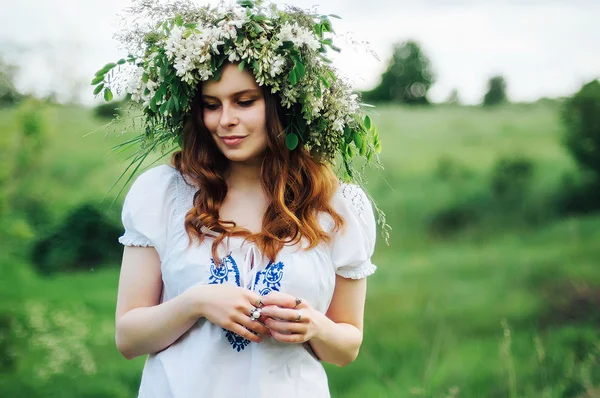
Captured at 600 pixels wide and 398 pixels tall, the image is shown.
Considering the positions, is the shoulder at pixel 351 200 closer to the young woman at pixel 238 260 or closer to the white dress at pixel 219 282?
the young woman at pixel 238 260

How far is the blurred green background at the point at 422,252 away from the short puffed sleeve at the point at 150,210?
3602 millimetres

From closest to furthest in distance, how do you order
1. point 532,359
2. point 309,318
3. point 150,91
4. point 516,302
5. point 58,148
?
point 309,318 → point 150,91 → point 532,359 → point 516,302 → point 58,148

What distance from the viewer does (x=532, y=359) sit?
19.7ft

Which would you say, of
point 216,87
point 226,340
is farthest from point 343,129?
point 226,340

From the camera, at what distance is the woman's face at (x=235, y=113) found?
2059 millimetres

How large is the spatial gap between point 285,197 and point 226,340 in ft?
1.70

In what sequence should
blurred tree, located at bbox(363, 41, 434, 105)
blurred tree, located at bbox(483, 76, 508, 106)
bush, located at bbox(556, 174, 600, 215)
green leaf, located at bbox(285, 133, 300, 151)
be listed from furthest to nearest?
blurred tree, located at bbox(363, 41, 434, 105) < blurred tree, located at bbox(483, 76, 508, 106) < bush, located at bbox(556, 174, 600, 215) < green leaf, located at bbox(285, 133, 300, 151)

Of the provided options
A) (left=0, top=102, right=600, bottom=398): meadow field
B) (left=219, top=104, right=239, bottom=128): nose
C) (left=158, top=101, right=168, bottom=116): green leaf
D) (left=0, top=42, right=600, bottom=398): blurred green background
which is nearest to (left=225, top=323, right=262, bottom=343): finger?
(left=219, top=104, right=239, bottom=128): nose

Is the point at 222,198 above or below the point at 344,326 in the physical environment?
above

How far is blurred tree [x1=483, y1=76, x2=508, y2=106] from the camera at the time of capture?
35.0 ft

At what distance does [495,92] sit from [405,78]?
21.3 feet

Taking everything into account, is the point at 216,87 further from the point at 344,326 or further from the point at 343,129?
the point at 344,326

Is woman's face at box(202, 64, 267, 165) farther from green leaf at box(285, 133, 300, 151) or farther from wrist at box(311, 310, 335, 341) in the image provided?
wrist at box(311, 310, 335, 341)

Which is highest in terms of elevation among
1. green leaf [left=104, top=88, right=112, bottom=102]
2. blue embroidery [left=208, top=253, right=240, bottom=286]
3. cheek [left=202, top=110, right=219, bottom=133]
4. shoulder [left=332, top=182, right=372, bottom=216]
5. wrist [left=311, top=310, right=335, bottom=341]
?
green leaf [left=104, top=88, right=112, bottom=102]
